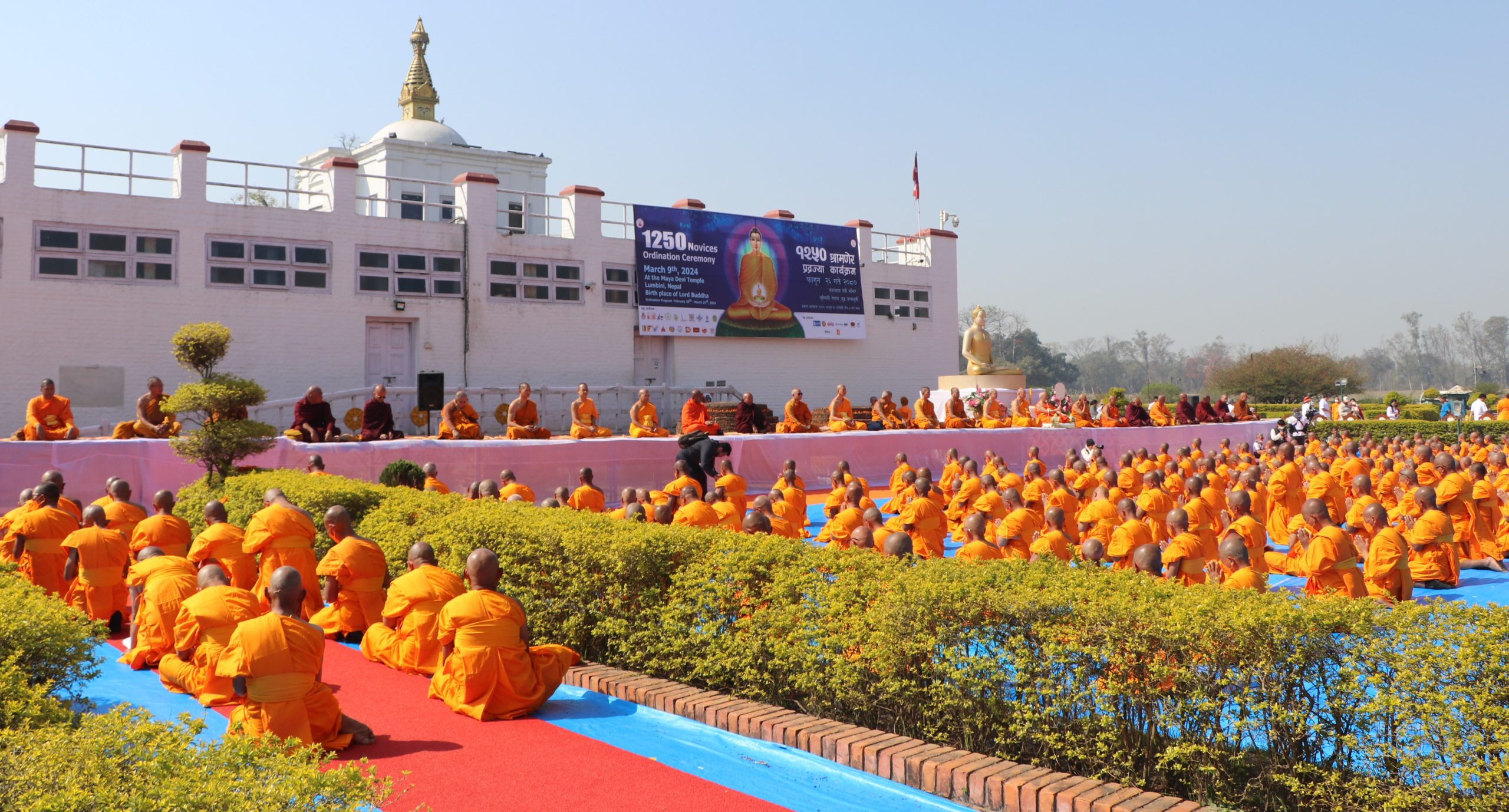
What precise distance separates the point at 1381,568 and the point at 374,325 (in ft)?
67.1

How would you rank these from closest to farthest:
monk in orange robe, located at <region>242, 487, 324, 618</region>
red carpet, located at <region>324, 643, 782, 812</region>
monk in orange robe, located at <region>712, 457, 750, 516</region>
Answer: red carpet, located at <region>324, 643, 782, 812</region>
monk in orange robe, located at <region>242, 487, 324, 618</region>
monk in orange robe, located at <region>712, 457, 750, 516</region>

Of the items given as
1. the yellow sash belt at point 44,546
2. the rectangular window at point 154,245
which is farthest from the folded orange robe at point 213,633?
the rectangular window at point 154,245

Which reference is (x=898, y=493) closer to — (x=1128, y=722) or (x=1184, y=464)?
(x=1184, y=464)

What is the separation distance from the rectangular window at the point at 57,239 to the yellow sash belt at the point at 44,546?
46.3 ft

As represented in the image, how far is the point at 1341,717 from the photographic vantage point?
4.09m

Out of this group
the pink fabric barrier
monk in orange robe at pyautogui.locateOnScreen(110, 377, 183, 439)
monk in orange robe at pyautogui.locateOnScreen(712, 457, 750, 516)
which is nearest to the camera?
monk in orange robe at pyautogui.locateOnScreen(712, 457, 750, 516)

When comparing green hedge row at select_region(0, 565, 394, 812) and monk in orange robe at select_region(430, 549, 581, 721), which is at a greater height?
green hedge row at select_region(0, 565, 394, 812)

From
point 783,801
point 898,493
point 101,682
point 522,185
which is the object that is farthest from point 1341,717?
point 522,185

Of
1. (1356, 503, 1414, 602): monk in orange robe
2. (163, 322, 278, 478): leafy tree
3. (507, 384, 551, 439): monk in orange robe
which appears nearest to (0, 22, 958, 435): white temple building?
(507, 384, 551, 439): monk in orange robe

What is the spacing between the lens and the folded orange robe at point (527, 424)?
1798 centimetres

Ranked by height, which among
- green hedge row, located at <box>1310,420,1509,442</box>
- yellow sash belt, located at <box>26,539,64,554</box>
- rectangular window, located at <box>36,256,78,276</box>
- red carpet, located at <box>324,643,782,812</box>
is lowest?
red carpet, located at <box>324,643,782,812</box>

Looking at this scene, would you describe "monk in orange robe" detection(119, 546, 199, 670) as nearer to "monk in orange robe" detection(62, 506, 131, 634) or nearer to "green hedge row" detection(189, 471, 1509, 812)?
"monk in orange robe" detection(62, 506, 131, 634)

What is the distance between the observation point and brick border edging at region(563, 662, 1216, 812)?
4.27m

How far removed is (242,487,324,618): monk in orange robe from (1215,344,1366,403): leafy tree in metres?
58.2
